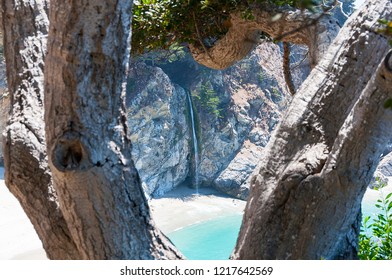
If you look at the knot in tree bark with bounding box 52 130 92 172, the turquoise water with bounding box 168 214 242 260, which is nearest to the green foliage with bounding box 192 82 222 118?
the turquoise water with bounding box 168 214 242 260

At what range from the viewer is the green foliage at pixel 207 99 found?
45.3ft

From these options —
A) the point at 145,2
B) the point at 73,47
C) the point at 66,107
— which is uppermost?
the point at 145,2

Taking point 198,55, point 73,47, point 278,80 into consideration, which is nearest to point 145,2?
point 198,55

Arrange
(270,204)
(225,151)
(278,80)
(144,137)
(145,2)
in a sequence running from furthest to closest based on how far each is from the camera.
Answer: (278,80), (225,151), (144,137), (145,2), (270,204)

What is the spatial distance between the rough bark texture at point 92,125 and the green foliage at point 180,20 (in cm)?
162

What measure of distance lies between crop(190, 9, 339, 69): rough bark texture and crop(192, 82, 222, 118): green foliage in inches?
384

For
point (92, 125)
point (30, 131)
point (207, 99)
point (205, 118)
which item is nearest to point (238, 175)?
point (205, 118)

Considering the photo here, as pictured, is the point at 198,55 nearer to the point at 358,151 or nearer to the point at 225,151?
the point at 358,151

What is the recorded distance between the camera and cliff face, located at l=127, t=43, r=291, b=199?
1250 centimetres

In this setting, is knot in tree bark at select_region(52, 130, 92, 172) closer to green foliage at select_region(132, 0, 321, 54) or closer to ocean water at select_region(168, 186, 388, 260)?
green foliage at select_region(132, 0, 321, 54)

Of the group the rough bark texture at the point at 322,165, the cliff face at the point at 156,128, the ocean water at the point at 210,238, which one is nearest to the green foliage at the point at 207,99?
the cliff face at the point at 156,128

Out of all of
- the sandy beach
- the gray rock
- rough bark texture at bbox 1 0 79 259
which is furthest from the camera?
the gray rock

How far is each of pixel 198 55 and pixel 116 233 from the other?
2.40 m
